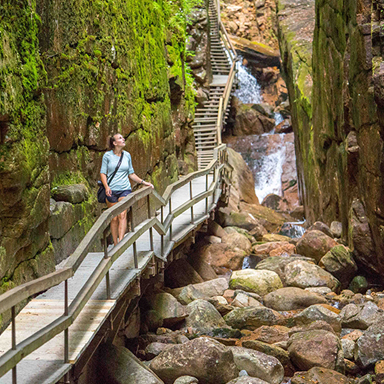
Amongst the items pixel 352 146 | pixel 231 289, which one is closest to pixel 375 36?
pixel 352 146

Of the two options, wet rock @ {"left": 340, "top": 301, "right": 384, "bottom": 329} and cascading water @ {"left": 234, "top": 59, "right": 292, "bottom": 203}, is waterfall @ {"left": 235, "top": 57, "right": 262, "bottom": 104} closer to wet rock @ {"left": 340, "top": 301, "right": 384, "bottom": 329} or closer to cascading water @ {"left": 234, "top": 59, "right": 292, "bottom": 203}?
cascading water @ {"left": 234, "top": 59, "right": 292, "bottom": 203}

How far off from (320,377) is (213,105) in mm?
20716

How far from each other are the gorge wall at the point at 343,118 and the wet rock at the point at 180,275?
3395mm

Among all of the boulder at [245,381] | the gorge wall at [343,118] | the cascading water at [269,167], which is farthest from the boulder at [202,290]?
the cascading water at [269,167]

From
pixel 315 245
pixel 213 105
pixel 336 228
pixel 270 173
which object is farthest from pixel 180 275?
pixel 213 105

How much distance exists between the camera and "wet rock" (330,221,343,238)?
1302cm

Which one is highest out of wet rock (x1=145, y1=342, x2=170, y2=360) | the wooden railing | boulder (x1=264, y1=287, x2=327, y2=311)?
the wooden railing

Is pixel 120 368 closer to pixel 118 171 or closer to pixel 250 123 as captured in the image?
pixel 118 171

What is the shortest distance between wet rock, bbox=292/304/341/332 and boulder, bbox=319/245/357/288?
8.82 feet

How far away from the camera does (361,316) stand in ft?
25.0

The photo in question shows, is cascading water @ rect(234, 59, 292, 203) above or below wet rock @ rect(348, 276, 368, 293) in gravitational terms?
above

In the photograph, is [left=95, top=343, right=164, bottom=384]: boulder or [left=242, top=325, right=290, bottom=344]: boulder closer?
[left=95, top=343, right=164, bottom=384]: boulder

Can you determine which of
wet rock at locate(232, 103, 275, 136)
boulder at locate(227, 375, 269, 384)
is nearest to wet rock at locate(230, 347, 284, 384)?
boulder at locate(227, 375, 269, 384)

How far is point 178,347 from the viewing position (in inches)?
230
